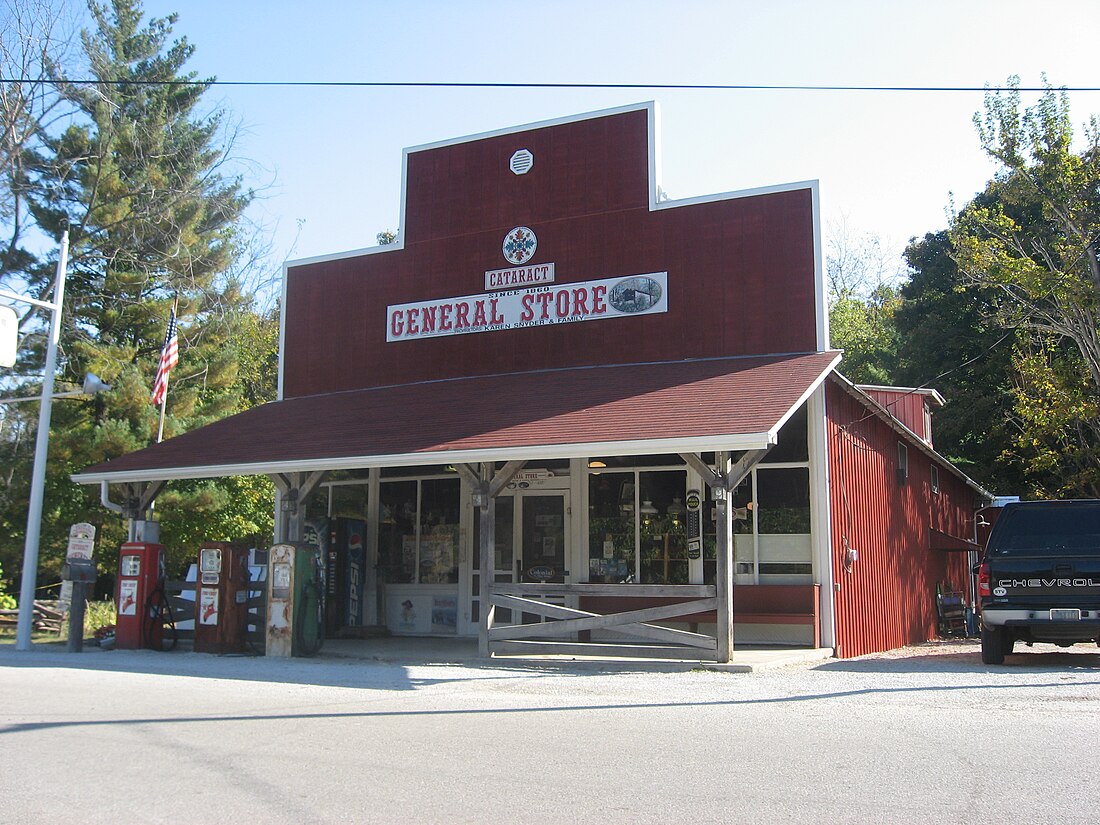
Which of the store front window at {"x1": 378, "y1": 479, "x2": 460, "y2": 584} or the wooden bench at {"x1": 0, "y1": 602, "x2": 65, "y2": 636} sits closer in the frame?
the store front window at {"x1": 378, "y1": 479, "x2": 460, "y2": 584}

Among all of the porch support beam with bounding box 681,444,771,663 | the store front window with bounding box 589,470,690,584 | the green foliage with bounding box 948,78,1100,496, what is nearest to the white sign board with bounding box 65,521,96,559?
the store front window with bounding box 589,470,690,584

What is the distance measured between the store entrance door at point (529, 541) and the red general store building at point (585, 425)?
4cm

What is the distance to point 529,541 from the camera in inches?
642

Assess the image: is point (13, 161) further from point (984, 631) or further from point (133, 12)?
point (984, 631)

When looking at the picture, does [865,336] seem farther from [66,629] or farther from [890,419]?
[66,629]

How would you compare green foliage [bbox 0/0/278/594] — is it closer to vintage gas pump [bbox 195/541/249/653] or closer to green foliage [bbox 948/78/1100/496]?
vintage gas pump [bbox 195/541/249/653]

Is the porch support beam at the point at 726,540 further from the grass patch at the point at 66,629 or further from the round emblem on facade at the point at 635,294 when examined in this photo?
the grass patch at the point at 66,629

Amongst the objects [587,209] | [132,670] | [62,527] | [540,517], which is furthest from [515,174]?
[62,527]

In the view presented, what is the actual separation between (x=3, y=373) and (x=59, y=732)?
2311 centimetres

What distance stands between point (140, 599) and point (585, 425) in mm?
7164

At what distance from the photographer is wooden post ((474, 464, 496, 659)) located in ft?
42.7

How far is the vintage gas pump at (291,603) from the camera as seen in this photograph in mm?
13453

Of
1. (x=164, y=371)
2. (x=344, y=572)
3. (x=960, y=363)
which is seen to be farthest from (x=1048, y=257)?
(x=164, y=371)

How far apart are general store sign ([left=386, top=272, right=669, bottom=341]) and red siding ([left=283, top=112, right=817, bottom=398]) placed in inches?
5.5
